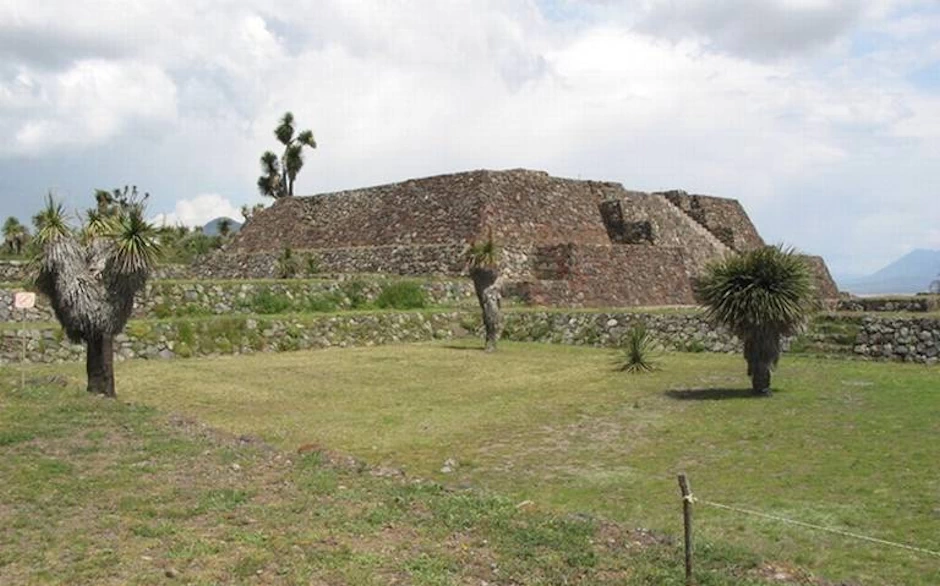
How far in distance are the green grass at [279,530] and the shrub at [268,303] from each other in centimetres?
1628

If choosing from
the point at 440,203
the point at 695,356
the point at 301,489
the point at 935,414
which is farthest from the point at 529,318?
the point at 301,489

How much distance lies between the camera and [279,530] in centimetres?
630

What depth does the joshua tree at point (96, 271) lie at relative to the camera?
1270 cm

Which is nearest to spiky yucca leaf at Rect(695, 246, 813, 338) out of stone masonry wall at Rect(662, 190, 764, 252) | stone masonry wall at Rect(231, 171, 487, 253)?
stone masonry wall at Rect(231, 171, 487, 253)

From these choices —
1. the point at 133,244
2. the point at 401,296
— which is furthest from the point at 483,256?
the point at 133,244

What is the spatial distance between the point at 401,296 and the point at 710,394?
1551cm

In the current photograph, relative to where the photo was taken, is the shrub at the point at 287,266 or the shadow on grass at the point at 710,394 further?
the shrub at the point at 287,266

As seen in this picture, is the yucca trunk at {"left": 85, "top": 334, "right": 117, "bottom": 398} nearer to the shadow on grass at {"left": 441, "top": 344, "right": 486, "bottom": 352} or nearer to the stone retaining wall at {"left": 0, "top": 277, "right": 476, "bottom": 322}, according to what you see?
the stone retaining wall at {"left": 0, "top": 277, "right": 476, "bottom": 322}

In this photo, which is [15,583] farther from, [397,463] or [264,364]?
[264,364]

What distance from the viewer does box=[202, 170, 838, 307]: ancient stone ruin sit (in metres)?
30.1

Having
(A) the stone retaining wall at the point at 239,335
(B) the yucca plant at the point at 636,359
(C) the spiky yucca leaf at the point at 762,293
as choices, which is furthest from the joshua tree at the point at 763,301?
(A) the stone retaining wall at the point at 239,335

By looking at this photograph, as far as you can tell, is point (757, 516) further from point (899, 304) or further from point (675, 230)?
point (675, 230)

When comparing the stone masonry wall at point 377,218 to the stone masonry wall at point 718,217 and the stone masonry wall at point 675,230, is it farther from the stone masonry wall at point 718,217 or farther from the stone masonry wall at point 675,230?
the stone masonry wall at point 718,217

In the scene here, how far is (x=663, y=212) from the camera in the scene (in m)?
36.3
